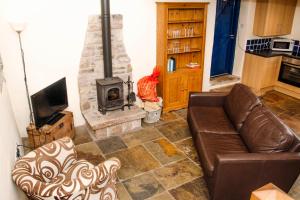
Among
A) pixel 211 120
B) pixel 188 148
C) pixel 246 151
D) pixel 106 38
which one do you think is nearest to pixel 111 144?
pixel 188 148

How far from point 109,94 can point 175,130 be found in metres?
1.28

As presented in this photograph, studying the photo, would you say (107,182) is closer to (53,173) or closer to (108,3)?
(53,173)

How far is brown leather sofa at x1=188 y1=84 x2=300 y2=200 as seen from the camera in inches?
97.7

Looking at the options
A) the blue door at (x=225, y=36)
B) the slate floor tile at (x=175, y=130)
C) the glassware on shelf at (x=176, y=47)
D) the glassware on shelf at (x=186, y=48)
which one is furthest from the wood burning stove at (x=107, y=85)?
the blue door at (x=225, y=36)

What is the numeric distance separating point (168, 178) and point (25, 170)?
1721 millimetres

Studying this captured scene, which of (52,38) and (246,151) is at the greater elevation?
(52,38)

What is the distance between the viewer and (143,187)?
10.0 ft

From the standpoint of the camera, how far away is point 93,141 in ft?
13.2

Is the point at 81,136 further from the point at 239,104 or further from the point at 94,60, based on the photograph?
the point at 239,104

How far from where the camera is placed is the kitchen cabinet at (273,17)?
5633 mm

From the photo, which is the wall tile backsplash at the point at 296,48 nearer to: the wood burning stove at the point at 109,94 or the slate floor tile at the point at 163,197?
the wood burning stove at the point at 109,94

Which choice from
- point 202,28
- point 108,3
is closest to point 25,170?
point 108,3

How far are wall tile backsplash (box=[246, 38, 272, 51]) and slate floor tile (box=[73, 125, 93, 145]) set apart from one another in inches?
170

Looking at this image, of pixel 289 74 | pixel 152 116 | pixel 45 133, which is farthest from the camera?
pixel 289 74
